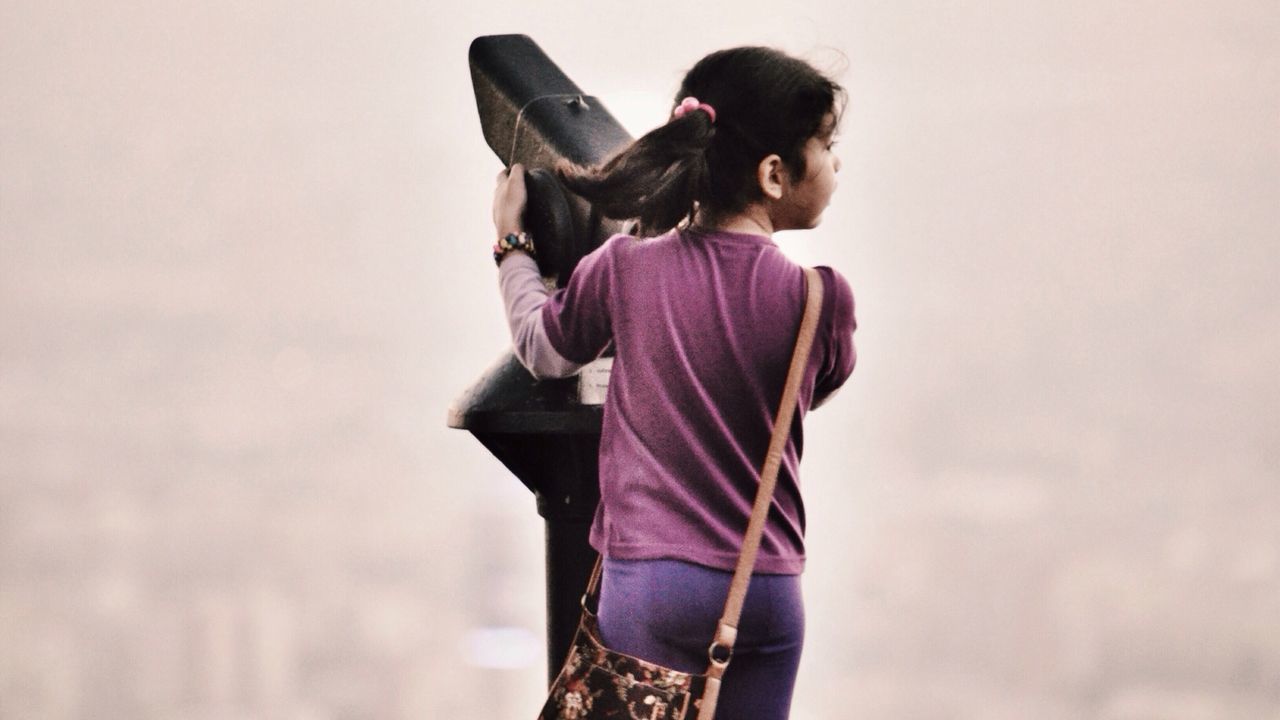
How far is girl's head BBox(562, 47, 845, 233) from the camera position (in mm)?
1604

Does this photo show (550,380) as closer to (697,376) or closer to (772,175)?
(697,376)

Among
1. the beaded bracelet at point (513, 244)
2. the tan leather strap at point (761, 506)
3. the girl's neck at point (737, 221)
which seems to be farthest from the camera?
the beaded bracelet at point (513, 244)

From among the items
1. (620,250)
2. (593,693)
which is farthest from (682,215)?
(593,693)

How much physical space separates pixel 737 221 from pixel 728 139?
3.9 inches

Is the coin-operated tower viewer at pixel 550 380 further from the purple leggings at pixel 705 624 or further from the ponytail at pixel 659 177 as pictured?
the purple leggings at pixel 705 624

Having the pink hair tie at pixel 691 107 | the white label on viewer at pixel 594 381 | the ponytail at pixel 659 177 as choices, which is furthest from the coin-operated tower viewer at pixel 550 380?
the pink hair tie at pixel 691 107

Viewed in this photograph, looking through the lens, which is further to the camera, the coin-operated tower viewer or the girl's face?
the coin-operated tower viewer

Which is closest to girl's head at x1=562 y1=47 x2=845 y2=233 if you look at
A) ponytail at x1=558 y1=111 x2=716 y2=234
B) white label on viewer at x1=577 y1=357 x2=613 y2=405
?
ponytail at x1=558 y1=111 x2=716 y2=234

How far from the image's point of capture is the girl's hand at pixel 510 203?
179cm

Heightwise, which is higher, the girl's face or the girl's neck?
the girl's face

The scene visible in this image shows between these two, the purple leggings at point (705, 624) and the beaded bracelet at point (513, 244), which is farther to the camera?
the beaded bracelet at point (513, 244)

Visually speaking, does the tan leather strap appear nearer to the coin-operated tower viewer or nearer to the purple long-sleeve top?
the purple long-sleeve top

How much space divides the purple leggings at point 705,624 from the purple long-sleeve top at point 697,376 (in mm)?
22

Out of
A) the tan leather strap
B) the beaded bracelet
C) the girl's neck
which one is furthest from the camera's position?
the beaded bracelet
